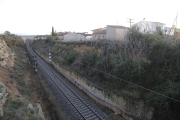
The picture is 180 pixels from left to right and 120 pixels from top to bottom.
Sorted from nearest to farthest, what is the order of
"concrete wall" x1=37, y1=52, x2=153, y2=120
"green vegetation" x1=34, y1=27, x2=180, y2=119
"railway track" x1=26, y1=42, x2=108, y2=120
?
"green vegetation" x1=34, y1=27, x2=180, y2=119
"concrete wall" x1=37, y1=52, x2=153, y2=120
"railway track" x1=26, y1=42, x2=108, y2=120

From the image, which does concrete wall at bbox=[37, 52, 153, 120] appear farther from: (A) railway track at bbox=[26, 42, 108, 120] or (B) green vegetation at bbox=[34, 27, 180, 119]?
(A) railway track at bbox=[26, 42, 108, 120]

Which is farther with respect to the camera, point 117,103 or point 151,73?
point 151,73

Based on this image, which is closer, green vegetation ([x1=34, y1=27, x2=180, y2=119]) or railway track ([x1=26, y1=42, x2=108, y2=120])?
green vegetation ([x1=34, y1=27, x2=180, y2=119])

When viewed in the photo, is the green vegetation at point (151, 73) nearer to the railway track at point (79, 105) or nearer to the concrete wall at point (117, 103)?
the concrete wall at point (117, 103)

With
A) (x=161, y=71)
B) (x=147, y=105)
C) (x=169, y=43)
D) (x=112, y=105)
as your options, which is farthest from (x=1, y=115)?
(x=169, y=43)

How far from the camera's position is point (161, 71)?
9500 millimetres

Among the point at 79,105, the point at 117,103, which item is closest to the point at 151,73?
the point at 117,103

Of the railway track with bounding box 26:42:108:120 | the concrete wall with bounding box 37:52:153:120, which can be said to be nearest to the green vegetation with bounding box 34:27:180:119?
the concrete wall with bounding box 37:52:153:120

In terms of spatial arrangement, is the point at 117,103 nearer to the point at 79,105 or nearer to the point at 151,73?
the point at 79,105

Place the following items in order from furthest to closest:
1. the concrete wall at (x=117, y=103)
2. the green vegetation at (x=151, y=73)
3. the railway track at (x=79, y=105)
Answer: the railway track at (x=79, y=105), the concrete wall at (x=117, y=103), the green vegetation at (x=151, y=73)

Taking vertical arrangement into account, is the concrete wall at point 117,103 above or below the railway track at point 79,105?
above

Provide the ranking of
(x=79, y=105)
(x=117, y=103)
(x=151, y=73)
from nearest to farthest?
(x=117, y=103) → (x=151, y=73) → (x=79, y=105)

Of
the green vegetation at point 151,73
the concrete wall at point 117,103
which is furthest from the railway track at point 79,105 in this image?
the green vegetation at point 151,73

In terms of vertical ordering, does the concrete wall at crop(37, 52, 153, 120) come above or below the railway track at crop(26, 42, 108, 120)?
above
